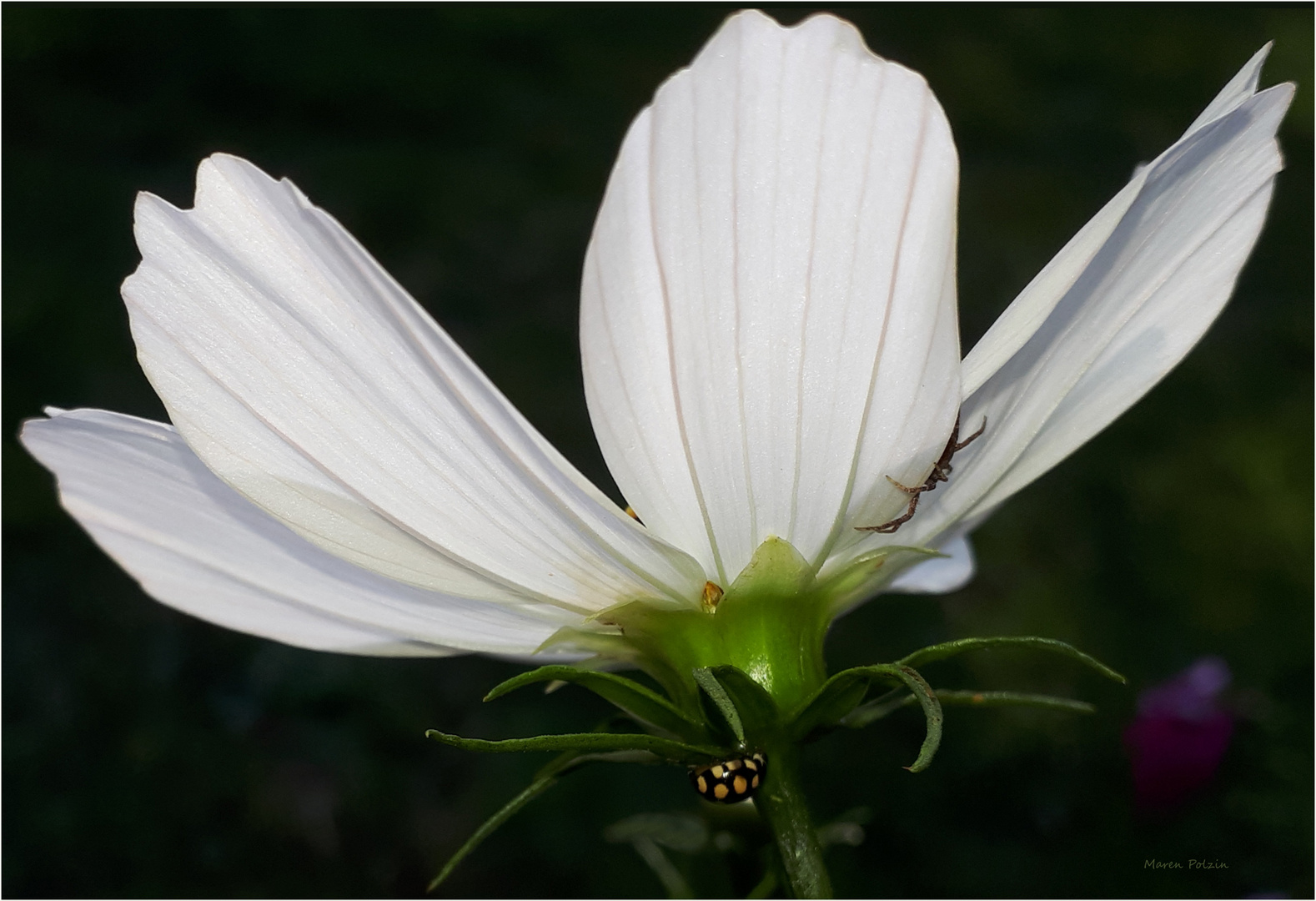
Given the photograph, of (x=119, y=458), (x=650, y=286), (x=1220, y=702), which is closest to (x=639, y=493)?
(x=650, y=286)

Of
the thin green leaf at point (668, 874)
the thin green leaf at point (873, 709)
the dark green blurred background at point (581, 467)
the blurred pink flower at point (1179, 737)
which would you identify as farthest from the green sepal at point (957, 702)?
the blurred pink flower at point (1179, 737)

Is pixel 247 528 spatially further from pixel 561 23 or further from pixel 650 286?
pixel 561 23

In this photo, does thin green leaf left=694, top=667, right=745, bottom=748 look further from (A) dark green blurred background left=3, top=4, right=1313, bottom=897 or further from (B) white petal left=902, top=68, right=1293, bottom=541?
(A) dark green blurred background left=3, top=4, right=1313, bottom=897

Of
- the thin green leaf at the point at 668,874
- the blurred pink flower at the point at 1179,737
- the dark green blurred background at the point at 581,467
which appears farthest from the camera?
the dark green blurred background at the point at 581,467

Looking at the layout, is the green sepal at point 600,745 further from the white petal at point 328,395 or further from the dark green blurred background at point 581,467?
the dark green blurred background at point 581,467

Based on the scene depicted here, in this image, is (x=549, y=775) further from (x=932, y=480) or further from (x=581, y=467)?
(x=581, y=467)

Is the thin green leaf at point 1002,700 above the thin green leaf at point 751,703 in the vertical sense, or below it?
below

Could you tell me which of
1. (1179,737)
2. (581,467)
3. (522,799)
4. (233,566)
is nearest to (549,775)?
(522,799)
